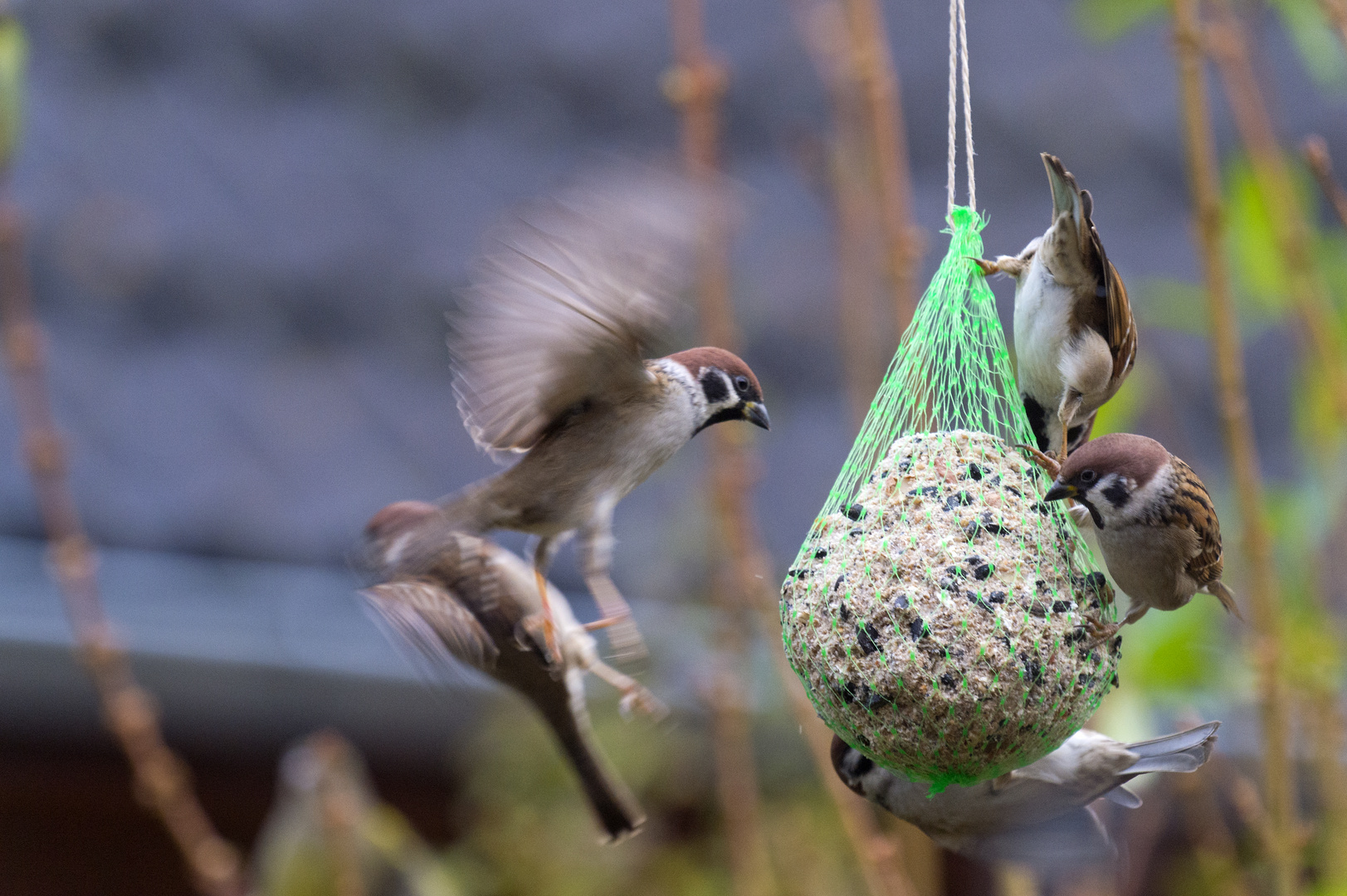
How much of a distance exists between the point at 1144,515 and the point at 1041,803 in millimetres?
422

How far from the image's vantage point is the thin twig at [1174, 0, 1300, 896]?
188 cm

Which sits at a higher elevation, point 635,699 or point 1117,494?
point 1117,494

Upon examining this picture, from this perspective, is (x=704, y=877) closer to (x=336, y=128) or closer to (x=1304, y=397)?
(x=1304, y=397)

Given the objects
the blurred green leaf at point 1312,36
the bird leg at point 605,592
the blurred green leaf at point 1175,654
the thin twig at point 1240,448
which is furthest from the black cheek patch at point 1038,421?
the blurred green leaf at point 1312,36

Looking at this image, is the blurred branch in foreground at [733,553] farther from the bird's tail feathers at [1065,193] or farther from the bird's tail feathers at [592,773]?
the bird's tail feathers at [1065,193]

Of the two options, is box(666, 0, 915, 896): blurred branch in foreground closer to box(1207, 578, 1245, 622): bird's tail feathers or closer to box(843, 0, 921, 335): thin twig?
box(843, 0, 921, 335): thin twig

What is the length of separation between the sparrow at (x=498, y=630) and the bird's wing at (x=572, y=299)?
8.7 inches

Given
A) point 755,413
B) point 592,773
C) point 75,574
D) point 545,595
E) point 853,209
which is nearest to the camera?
point 755,413

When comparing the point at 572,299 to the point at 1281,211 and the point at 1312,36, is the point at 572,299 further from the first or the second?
the point at 1312,36

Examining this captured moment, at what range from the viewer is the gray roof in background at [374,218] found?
12.8ft

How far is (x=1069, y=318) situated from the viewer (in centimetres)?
189

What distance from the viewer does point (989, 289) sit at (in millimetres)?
1865

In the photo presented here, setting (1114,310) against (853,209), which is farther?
(853,209)

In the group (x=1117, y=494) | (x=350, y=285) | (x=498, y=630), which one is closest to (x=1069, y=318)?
(x=1117, y=494)
